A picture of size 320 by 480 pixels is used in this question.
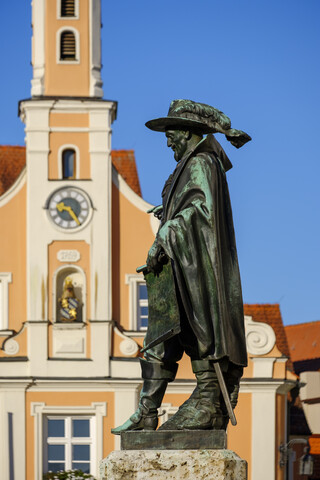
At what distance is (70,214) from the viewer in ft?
120

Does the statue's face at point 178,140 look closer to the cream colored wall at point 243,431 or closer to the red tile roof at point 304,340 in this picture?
the cream colored wall at point 243,431

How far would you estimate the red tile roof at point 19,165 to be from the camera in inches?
1613

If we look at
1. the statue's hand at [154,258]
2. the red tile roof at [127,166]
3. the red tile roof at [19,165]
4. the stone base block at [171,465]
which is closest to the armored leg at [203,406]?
the stone base block at [171,465]

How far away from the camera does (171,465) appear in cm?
823

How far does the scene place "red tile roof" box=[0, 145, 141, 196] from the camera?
134 feet

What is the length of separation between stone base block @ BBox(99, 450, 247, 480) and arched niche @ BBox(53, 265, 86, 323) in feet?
91.9

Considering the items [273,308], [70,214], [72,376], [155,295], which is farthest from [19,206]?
[155,295]

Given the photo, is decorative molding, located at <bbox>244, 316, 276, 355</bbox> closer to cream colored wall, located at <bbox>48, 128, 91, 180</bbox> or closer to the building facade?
the building facade

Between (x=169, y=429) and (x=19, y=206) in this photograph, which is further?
(x=19, y=206)

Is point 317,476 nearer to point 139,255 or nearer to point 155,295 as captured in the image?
point 139,255

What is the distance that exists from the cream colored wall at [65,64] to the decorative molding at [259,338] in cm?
710

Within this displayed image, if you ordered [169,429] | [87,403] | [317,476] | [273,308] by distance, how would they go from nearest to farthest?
[169,429] < [87,403] < [273,308] < [317,476]

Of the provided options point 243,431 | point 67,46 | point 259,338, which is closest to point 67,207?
point 67,46

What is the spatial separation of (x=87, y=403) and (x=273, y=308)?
8.35 meters
